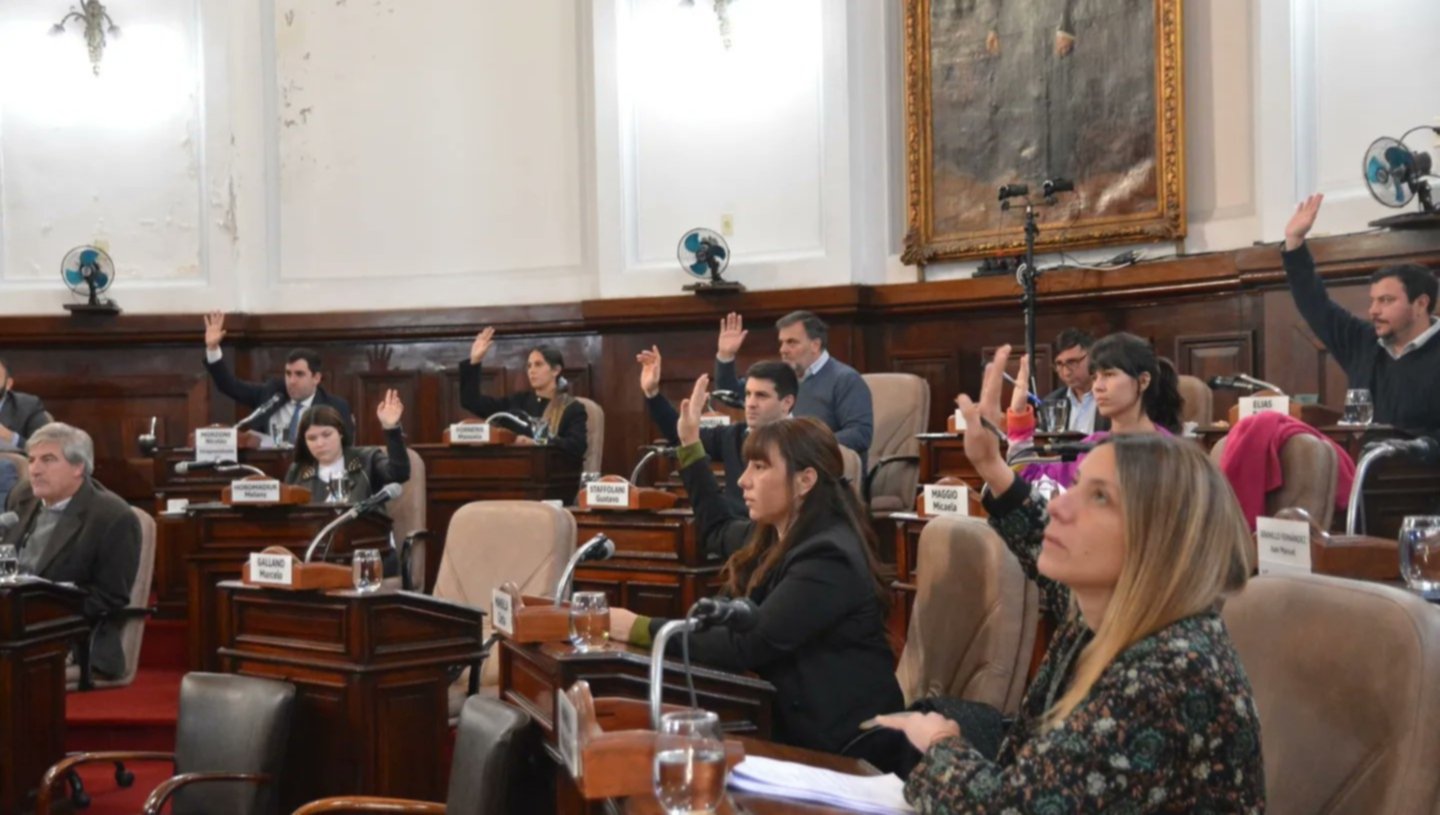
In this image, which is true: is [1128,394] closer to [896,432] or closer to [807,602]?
[807,602]

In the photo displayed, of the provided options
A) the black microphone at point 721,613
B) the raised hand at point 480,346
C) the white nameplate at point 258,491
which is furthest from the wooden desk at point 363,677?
the raised hand at point 480,346

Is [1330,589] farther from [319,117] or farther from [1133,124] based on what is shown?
[319,117]

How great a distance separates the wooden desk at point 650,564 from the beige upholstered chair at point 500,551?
437 mm

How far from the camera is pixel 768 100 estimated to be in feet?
30.3

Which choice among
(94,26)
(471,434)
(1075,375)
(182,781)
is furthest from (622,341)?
(182,781)

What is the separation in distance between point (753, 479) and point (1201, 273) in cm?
481

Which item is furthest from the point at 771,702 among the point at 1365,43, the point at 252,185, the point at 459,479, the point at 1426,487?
the point at 252,185

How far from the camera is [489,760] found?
306cm

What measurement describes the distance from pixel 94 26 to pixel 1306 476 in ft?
28.6

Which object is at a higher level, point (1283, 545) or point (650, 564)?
point (1283, 545)

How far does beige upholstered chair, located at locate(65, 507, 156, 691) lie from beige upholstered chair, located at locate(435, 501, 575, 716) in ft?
4.19

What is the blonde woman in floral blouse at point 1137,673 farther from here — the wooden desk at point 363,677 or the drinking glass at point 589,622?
the wooden desk at point 363,677

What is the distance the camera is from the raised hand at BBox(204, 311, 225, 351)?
9461 millimetres

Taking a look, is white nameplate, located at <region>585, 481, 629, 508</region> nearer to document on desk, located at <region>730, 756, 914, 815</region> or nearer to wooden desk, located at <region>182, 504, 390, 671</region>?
wooden desk, located at <region>182, 504, 390, 671</region>
